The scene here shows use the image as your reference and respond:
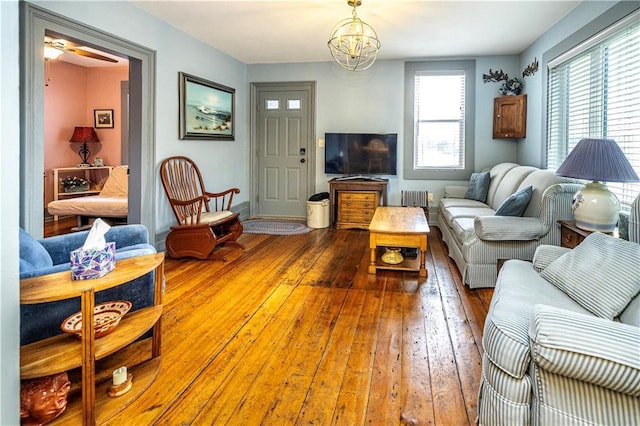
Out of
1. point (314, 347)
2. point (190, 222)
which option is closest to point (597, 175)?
point (314, 347)

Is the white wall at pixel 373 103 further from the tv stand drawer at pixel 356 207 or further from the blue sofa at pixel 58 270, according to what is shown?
the blue sofa at pixel 58 270

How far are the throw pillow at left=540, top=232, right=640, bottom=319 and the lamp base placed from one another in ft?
2.25

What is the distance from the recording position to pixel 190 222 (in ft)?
14.1

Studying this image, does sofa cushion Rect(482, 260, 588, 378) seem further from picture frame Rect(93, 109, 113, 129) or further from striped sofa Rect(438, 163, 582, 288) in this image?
picture frame Rect(93, 109, 113, 129)

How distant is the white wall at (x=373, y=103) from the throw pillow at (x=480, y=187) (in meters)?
0.75

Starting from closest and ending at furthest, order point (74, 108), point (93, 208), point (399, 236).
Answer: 1. point (399, 236)
2. point (93, 208)
3. point (74, 108)

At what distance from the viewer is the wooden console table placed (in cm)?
608

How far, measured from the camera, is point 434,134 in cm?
635

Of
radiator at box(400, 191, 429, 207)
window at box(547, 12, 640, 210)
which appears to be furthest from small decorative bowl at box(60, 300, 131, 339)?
radiator at box(400, 191, 429, 207)

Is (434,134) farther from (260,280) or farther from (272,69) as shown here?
(260,280)

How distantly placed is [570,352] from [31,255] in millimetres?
2227

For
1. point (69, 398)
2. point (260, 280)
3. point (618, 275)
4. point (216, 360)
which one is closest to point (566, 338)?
point (618, 275)

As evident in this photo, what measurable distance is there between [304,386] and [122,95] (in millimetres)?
6267

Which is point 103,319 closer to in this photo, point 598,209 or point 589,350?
point 589,350
